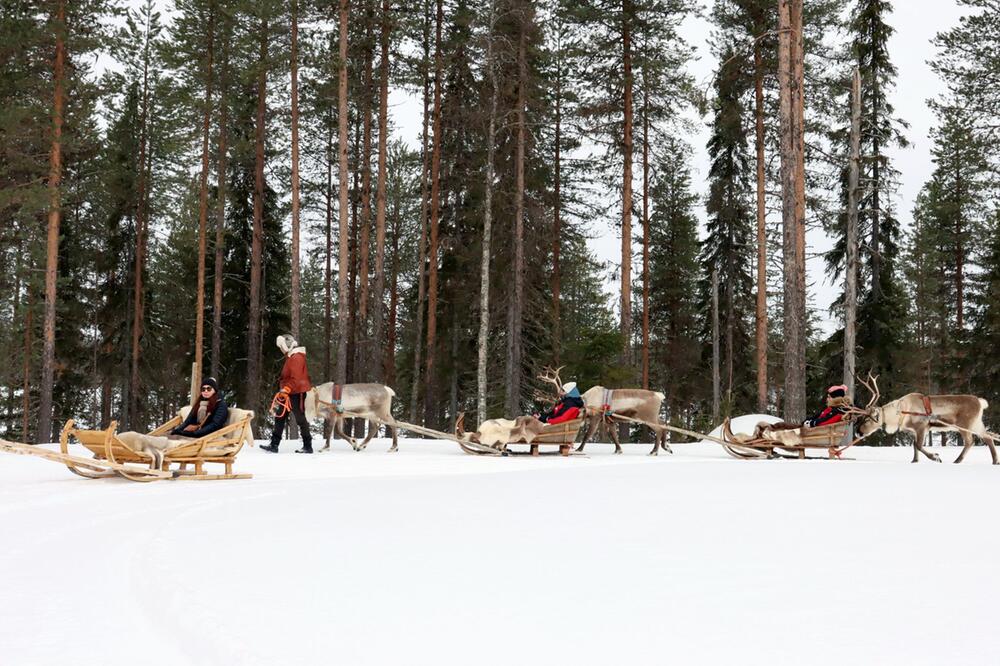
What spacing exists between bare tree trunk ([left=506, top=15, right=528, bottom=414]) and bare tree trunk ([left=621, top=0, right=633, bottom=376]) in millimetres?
2710

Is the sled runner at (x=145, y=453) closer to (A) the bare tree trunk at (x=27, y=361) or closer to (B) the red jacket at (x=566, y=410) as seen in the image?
(B) the red jacket at (x=566, y=410)

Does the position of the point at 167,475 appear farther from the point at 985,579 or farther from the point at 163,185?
the point at 163,185

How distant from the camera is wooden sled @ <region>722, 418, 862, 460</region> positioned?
521 inches

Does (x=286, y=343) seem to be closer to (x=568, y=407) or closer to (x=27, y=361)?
(x=568, y=407)

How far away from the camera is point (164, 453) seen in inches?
379

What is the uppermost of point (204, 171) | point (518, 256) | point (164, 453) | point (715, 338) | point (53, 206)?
point (204, 171)

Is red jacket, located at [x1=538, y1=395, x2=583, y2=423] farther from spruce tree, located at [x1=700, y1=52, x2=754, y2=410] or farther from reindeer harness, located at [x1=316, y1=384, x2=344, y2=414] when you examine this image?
spruce tree, located at [x1=700, y1=52, x2=754, y2=410]

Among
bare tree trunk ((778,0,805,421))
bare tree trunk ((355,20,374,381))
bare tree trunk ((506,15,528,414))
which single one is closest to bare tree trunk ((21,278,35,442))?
bare tree trunk ((355,20,374,381))

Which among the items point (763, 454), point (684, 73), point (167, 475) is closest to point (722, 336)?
point (684, 73)

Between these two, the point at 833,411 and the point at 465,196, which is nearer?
the point at 833,411

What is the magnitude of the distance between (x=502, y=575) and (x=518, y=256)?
18034 mm

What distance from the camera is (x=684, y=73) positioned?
23234 mm

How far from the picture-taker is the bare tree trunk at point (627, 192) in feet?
70.3

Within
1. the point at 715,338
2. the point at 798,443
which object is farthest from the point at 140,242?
the point at 798,443
